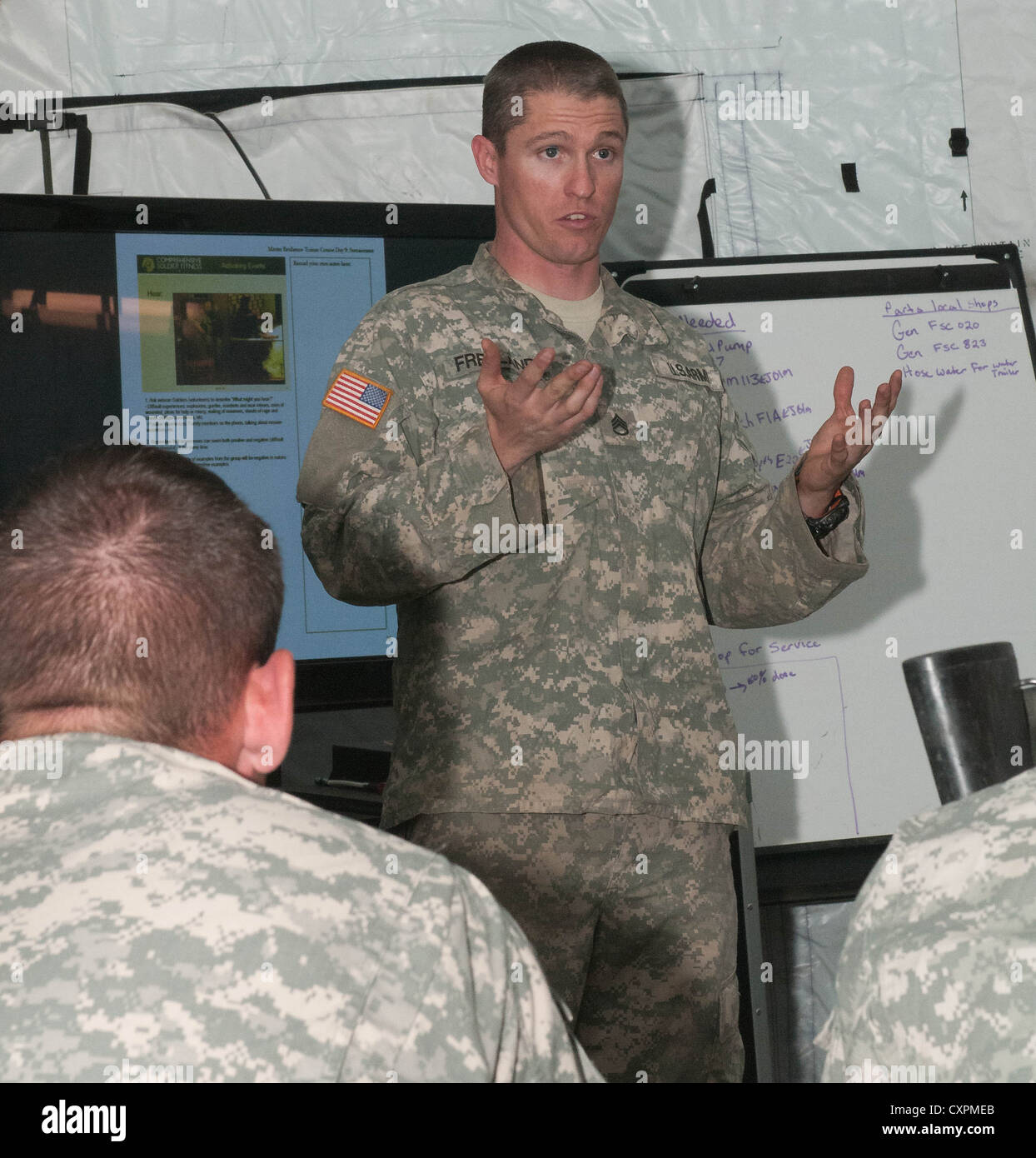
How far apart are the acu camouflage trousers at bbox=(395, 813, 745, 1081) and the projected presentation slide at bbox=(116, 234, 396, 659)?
58 cm

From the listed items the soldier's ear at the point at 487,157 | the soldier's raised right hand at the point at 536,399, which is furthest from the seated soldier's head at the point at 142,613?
the soldier's ear at the point at 487,157

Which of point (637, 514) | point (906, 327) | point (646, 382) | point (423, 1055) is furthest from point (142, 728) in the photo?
point (906, 327)

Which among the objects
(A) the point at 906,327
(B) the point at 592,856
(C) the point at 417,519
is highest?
(A) the point at 906,327

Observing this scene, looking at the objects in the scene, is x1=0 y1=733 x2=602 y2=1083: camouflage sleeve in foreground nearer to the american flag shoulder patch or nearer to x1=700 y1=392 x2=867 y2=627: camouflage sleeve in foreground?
the american flag shoulder patch

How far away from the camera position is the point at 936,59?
2605 millimetres

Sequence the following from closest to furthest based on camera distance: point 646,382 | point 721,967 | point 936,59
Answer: point 721,967
point 646,382
point 936,59

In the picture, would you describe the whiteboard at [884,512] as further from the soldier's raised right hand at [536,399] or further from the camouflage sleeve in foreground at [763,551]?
the soldier's raised right hand at [536,399]

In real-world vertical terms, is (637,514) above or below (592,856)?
above

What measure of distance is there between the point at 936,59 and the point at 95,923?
258 cm

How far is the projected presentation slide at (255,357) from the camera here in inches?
81.5

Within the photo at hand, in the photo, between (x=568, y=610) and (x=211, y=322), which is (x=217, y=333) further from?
(x=568, y=610)

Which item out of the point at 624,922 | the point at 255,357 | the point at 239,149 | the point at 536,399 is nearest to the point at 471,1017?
the point at 536,399

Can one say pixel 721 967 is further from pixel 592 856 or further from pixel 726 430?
pixel 726 430

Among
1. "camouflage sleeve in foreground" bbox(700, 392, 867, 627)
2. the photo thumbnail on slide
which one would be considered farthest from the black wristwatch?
the photo thumbnail on slide
